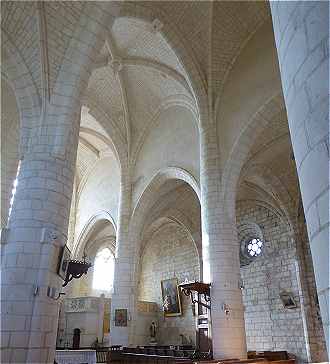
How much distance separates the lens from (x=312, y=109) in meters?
2.36

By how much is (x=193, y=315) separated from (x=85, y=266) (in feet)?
42.8

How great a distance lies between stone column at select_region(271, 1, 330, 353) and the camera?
217 centimetres

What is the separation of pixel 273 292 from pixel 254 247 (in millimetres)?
2472

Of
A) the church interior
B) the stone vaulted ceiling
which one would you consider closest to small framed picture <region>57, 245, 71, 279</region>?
the church interior

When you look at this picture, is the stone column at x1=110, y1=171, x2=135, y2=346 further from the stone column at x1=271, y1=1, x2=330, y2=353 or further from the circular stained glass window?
the stone column at x1=271, y1=1, x2=330, y2=353

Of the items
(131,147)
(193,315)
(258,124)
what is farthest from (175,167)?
(193,315)

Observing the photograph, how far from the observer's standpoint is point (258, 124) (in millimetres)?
11047

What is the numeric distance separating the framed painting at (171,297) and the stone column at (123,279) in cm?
696

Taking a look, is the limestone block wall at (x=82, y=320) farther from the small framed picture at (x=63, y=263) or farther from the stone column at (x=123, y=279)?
the small framed picture at (x=63, y=263)

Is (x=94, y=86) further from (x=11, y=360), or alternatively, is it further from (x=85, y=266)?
(x=11, y=360)

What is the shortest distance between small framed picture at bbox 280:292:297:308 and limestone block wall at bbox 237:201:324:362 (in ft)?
0.51

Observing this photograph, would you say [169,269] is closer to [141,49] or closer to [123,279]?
[123,279]

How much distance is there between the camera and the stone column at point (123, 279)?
43.0ft

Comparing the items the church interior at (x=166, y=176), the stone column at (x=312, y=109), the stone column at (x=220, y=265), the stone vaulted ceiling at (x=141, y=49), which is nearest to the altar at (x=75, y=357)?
the church interior at (x=166, y=176)
